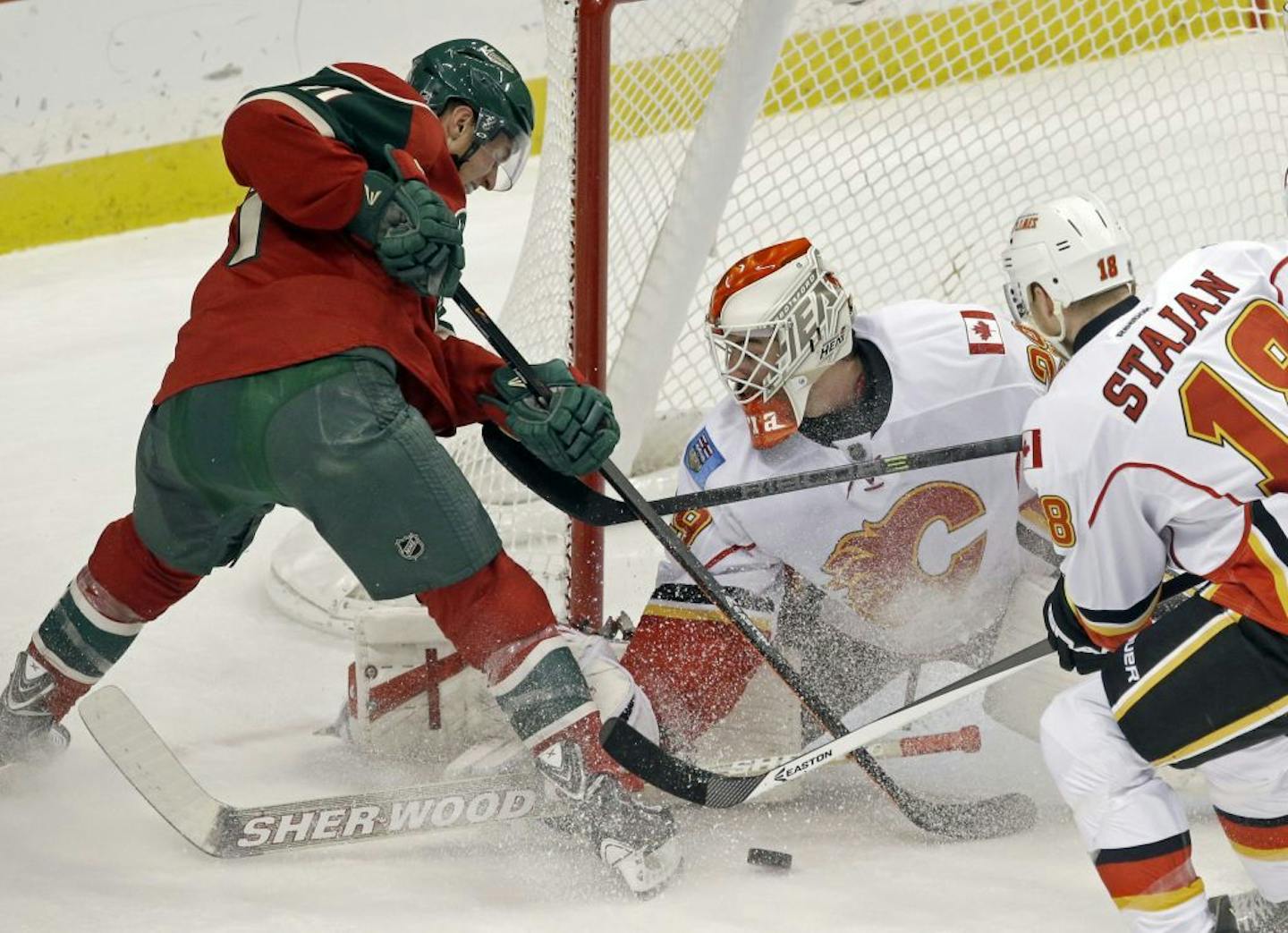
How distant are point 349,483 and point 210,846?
0.54m

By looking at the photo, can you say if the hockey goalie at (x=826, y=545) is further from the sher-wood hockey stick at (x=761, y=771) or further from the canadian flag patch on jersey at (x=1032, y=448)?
the canadian flag patch on jersey at (x=1032, y=448)

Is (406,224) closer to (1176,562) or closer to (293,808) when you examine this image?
(293,808)

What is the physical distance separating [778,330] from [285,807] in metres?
0.94

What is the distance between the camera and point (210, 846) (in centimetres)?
242

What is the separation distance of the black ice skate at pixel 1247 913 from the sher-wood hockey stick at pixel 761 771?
362mm

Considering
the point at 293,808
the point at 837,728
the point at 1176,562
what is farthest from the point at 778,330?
the point at 293,808

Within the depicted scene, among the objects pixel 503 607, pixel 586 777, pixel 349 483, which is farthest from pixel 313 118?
pixel 586 777

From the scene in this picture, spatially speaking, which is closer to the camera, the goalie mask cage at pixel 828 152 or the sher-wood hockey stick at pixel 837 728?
the sher-wood hockey stick at pixel 837 728

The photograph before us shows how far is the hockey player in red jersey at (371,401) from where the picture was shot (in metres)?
2.31

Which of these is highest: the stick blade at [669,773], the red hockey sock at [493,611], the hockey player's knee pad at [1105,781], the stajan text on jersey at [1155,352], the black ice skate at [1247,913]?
the stajan text on jersey at [1155,352]

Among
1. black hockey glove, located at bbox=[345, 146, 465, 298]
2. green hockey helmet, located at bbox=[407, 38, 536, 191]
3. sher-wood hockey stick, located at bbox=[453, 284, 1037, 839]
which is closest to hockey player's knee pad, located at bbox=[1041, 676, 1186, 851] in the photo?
sher-wood hockey stick, located at bbox=[453, 284, 1037, 839]

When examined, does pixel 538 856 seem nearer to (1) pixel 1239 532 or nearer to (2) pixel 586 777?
(2) pixel 586 777

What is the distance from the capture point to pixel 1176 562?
79.9 inches

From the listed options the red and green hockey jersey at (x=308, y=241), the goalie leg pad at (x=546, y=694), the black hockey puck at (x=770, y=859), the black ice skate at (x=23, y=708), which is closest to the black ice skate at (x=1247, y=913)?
the black hockey puck at (x=770, y=859)
